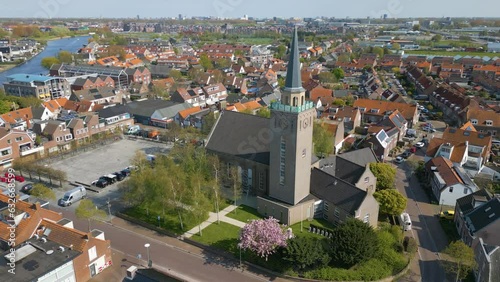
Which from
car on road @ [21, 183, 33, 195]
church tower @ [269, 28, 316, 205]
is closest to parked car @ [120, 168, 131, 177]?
car on road @ [21, 183, 33, 195]

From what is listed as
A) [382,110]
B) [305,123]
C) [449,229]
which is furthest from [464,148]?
[305,123]

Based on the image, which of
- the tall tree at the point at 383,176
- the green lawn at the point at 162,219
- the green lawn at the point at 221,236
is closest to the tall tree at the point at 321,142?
the tall tree at the point at 383,176

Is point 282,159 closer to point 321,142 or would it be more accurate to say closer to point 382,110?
point 321,142

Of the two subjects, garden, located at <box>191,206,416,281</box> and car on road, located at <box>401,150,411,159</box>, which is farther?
car on road, located at <box>401,150,411,159</box>

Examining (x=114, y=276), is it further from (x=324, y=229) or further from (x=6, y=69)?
(x=6, y=69)

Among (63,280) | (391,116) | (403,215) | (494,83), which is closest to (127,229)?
(63,280)

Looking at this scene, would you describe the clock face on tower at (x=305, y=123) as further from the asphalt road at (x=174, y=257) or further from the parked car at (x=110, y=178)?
the parked car at (x=110, y=178)

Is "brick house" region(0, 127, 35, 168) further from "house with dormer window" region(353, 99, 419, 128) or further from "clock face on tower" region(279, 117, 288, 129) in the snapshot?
"house with dormer window" region(353, 99, 419, 128)
